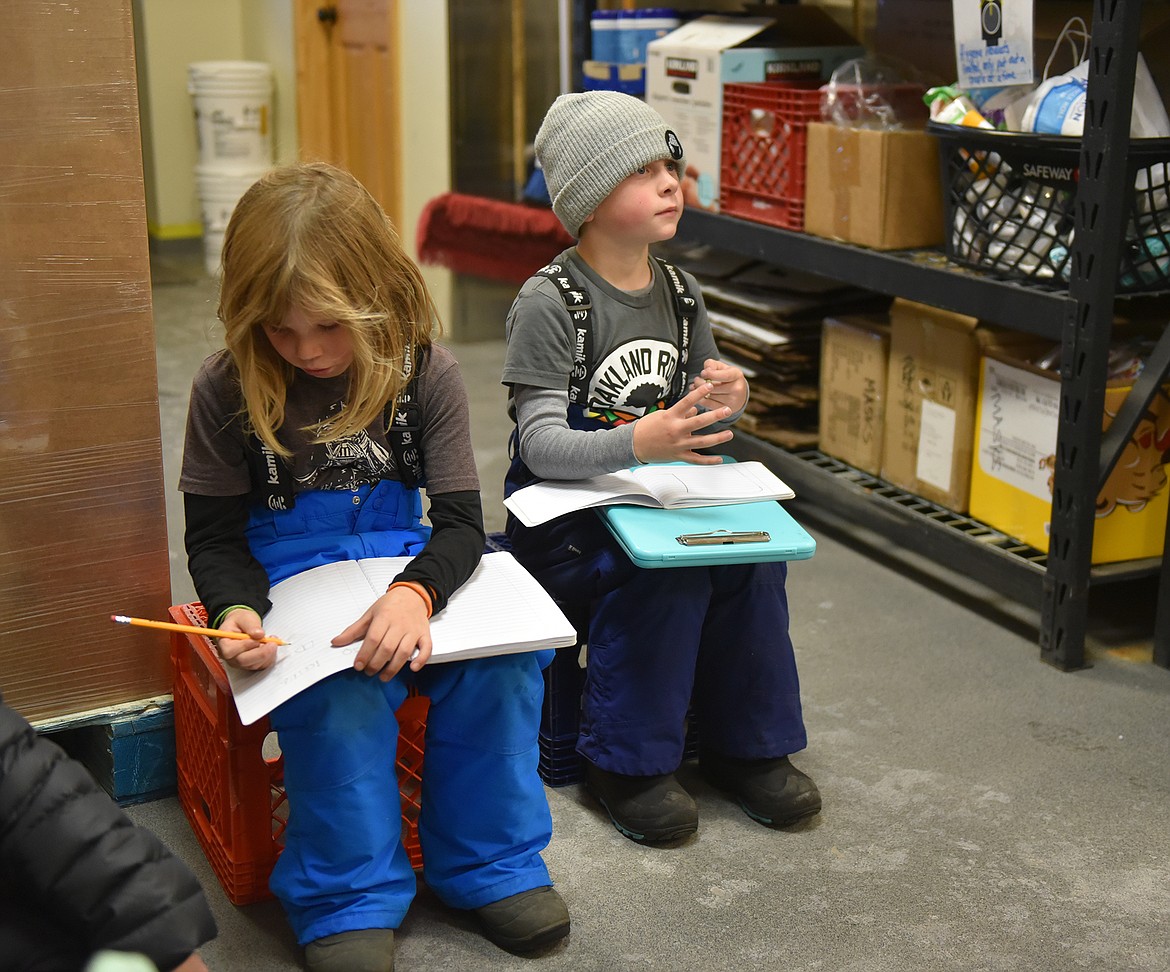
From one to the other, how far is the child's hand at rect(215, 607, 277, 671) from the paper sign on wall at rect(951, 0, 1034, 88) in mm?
1478

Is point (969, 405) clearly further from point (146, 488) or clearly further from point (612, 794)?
point (146, 488)

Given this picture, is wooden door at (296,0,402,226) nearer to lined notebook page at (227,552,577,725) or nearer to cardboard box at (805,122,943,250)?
cardboard box at (805,122,943,250)

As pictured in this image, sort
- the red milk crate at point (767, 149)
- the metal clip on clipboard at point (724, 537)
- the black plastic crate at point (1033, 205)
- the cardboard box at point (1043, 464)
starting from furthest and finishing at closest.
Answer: the red milk crate at point (767, 149), the cardboard box at point (1043, 464), the black plastic crate at point (1033, 205), the metal clip on clipboard at point (724, 537)

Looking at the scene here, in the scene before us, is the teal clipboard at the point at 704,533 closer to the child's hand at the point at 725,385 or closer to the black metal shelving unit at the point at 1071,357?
the child's hand at the point at 725,385

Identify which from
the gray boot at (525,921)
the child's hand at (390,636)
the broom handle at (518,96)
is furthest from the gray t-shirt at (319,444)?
the broom handle at (518,96)

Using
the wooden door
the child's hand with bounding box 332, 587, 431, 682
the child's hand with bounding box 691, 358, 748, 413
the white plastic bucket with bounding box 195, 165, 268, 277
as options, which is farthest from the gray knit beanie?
the white plastic bucket with bounding box 195, 165, 268, 277

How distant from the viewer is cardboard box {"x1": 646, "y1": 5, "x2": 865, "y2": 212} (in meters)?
2.75

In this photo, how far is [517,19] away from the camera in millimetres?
4051

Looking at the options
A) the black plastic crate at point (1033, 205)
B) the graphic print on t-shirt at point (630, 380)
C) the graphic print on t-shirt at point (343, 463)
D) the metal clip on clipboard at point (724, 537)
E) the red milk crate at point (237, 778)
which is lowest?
the red milk crate at point (237, 778)

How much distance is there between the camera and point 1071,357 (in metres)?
2.04

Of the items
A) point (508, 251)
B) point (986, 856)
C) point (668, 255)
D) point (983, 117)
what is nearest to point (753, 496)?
point (986, 856)

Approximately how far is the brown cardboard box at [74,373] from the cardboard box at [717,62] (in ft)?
5.05

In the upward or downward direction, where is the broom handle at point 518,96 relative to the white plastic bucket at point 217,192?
upward

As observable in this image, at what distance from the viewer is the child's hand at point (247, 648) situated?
135 centimetres
